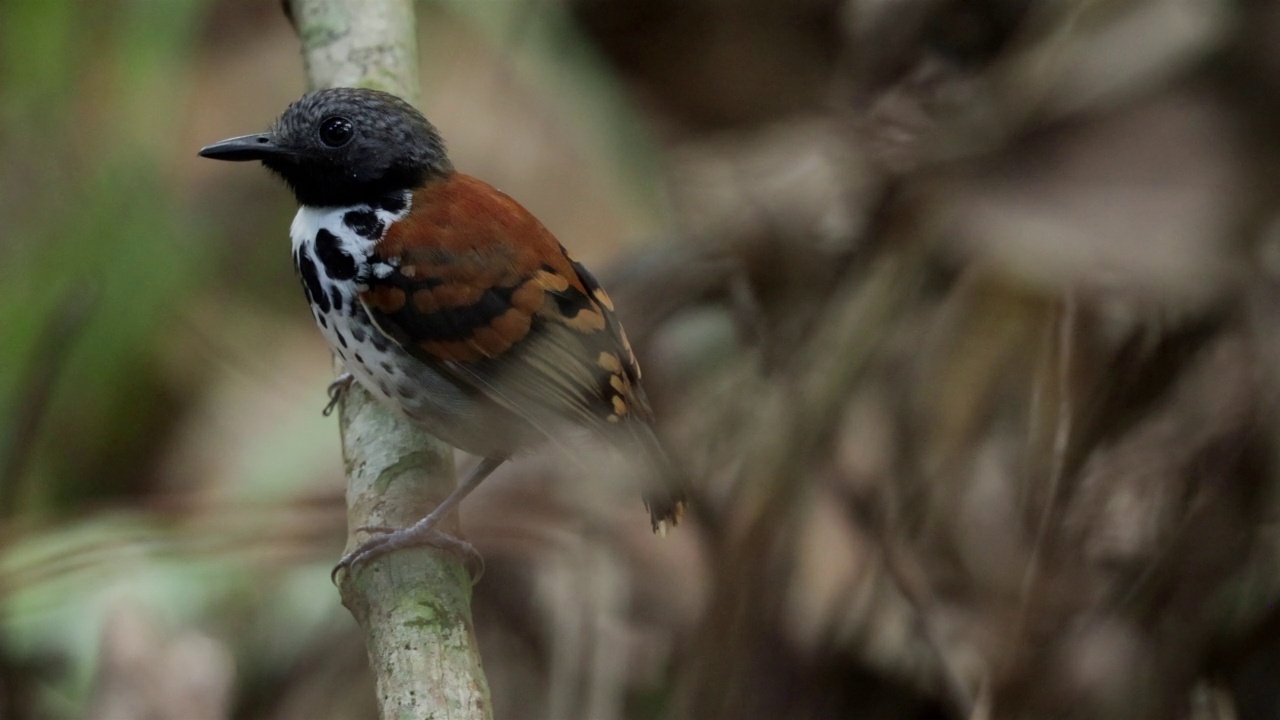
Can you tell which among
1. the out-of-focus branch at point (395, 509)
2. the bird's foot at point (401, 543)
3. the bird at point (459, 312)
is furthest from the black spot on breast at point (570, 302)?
the bird's foot at point (401, 543)

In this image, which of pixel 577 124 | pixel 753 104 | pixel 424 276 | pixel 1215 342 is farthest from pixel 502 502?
pixel 753 104

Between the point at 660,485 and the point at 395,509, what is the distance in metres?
0.48

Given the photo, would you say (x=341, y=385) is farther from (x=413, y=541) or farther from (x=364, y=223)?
(x=413, y=541)

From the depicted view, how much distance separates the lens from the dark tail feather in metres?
2.48

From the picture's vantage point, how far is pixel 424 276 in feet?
8.31

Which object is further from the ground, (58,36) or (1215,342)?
(58,36)

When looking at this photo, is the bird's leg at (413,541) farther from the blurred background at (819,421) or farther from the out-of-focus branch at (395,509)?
the blurred background at (819,421)

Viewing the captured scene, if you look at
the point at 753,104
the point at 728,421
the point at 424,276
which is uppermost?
the point at 753,104

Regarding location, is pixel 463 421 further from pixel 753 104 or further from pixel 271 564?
A: pixel 753 104

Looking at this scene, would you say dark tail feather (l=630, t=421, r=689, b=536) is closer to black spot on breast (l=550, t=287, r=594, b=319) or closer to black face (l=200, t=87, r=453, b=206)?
black spot on breast (l=550, t=287, r=594, b=319)

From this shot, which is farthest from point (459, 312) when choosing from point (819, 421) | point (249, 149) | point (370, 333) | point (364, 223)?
point (819, 421)

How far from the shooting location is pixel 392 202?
8.76 ft

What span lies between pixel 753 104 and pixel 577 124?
1.29 meters

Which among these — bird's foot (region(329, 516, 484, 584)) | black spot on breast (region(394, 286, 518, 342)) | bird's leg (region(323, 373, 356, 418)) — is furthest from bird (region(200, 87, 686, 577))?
bird's leg (region(323, 373, 356, 418))
